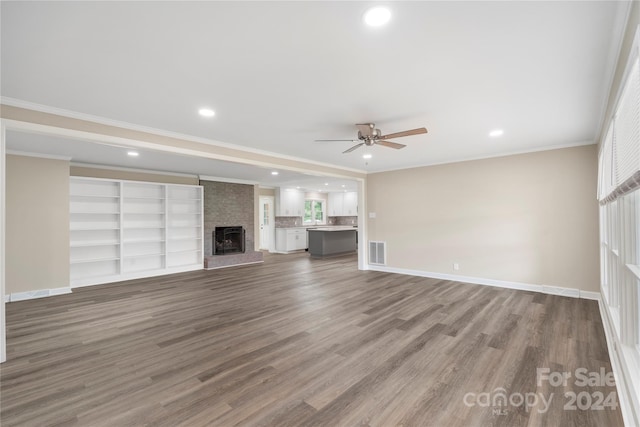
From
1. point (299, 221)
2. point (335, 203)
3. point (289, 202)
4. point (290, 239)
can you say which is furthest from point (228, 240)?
point (335, 203)

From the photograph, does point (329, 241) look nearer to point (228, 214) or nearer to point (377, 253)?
point (377, 253)

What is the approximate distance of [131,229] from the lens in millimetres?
6441

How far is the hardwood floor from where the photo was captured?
1926mm

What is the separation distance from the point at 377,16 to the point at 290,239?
9.51 metres

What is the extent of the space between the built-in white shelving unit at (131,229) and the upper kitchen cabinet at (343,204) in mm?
6399

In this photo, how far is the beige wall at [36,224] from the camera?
4.68 metres

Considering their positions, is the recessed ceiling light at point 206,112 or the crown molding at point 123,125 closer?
the crown molding at point 123,125

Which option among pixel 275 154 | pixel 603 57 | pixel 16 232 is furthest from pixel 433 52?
pixel 16 232

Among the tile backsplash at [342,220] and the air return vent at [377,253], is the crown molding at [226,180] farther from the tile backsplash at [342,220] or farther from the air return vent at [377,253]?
the tile backsplash at [342,220]

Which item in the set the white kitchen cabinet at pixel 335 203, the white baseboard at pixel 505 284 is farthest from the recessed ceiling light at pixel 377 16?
the white kitchen cabinet at pixel 335 203

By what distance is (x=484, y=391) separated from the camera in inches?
84.0

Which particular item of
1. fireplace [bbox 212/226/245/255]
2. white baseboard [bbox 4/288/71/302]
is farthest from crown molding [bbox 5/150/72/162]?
fireplace [bbox 212/226/245/255]

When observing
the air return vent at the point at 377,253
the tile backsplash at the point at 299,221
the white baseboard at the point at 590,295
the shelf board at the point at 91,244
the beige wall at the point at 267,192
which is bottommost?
the white baseboard at the point at 590,295

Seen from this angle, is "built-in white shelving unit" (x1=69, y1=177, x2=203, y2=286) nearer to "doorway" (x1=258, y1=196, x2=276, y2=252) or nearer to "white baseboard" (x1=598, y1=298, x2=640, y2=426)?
"doorway" (x1=258, y1=196, x2=276, y2=252)
